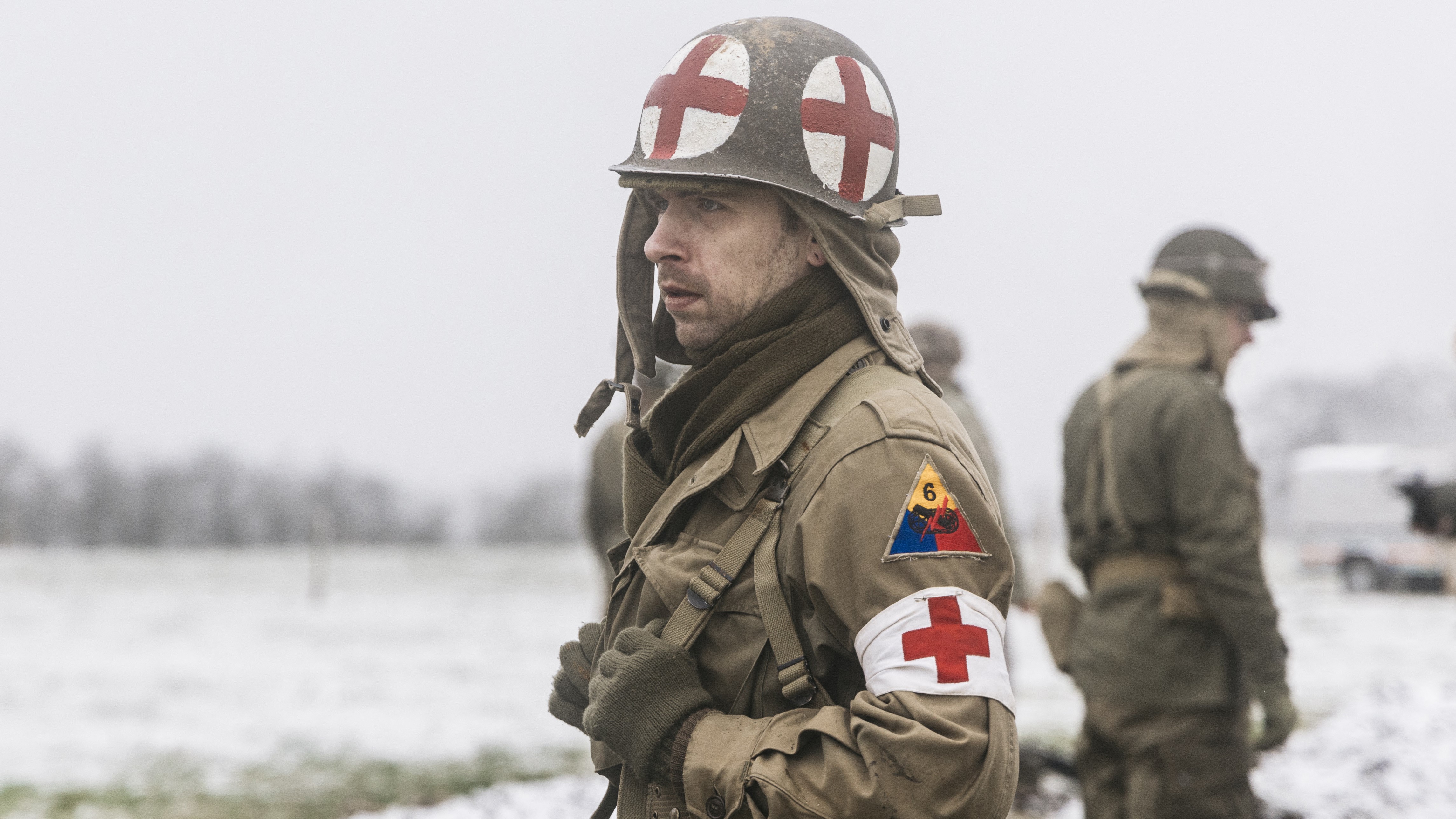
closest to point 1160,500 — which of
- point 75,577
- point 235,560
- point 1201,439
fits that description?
point 1201,439

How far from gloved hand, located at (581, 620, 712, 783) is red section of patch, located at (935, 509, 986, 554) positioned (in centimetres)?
46

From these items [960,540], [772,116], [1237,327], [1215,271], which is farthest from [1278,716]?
[772,116]

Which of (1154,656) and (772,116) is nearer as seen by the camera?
(772,116)

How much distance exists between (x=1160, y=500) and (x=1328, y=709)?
6444 millimetres

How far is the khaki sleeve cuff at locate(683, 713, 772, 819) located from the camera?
1.97 m

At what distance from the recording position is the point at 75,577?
808 inches

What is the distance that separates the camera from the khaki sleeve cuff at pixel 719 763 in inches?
77.5

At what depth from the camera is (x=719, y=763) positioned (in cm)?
199

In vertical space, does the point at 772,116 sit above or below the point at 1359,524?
above

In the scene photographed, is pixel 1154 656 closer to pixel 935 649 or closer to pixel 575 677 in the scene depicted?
pixel 575 677

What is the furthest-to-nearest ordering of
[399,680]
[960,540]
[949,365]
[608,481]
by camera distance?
[399,680]
[608,481]
[949,365]
[960,540]

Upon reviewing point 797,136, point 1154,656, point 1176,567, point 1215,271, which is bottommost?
point 1154,656

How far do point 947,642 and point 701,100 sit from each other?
1.08 meters

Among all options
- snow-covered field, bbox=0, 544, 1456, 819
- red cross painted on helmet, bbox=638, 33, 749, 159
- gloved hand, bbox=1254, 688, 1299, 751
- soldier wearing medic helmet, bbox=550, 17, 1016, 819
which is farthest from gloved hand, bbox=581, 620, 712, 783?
snow-covered field, bbox=0, 544, 1456, 819
